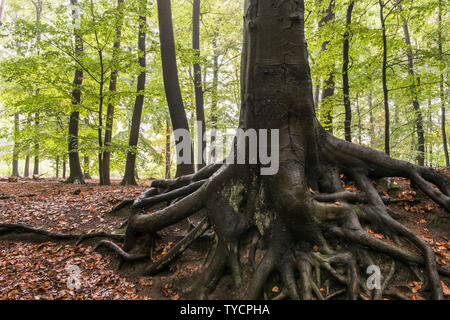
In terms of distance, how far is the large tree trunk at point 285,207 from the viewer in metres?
3.33

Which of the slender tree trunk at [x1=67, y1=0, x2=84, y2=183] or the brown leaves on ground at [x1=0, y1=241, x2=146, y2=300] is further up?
the slender tree trunk at [x1=67, y1=0, x2=84, y2=183]

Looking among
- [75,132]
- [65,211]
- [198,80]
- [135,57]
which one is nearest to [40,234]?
[65,211]

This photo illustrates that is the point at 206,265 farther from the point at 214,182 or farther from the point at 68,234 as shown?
the point at 68,234

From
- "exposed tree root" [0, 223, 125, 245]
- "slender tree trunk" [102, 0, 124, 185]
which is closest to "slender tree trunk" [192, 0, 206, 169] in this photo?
"slender tree trunk" [102, 0, 124, 185]

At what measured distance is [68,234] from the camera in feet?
17.3

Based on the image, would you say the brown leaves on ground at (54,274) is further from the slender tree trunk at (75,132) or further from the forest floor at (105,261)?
the slender tree trunk at (75,132)

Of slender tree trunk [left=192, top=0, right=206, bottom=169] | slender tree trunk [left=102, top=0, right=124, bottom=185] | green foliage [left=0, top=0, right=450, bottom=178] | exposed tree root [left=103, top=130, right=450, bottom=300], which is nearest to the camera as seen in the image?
exposed tree root [left=103, top=130, right=450, bottom=300]

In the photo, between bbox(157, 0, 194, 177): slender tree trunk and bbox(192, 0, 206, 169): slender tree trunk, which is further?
bbox(192, 0, 206, 169): slender tree trunk

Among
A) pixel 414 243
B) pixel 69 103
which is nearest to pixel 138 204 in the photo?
pixel 414 243

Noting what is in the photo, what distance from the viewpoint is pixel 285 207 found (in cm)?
361

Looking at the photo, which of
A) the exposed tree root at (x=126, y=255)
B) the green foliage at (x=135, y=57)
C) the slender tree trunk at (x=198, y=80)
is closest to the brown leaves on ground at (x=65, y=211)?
the exposed tree root at (x=126, y=255)

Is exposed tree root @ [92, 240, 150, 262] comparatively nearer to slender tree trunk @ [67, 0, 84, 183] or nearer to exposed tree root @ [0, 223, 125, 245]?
exposed tree root @ [0, 223, 125, 245]

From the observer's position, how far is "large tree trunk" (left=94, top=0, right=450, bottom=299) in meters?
3.33
